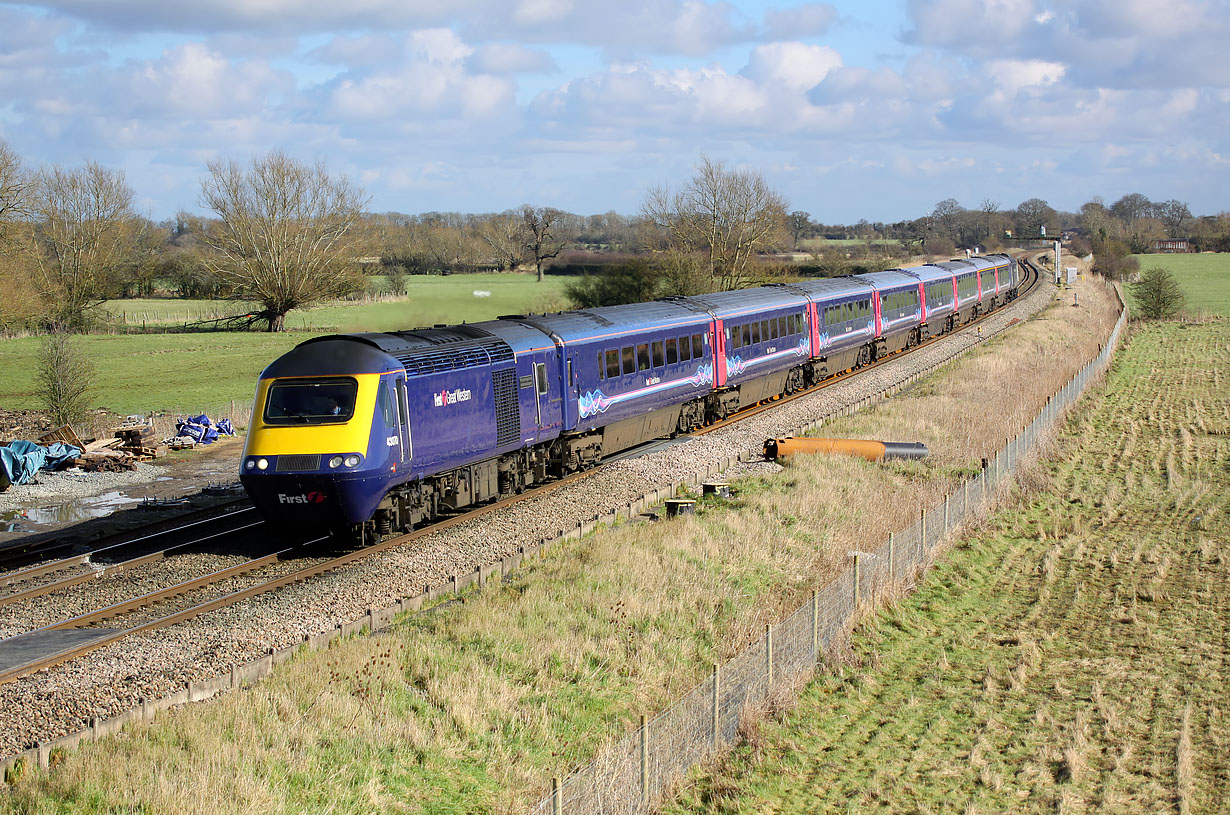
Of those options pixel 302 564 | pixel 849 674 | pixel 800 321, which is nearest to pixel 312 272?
pixel 800 321

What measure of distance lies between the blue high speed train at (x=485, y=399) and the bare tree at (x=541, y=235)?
112ft

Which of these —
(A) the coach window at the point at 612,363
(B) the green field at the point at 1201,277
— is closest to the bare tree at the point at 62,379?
(A) the coach window at the point at 612,363

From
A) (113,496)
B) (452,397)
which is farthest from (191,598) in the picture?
(113,496)

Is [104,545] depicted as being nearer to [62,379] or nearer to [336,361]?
[336,361]

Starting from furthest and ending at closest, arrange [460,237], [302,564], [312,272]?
[312,272] → [460,237] → [302,564]

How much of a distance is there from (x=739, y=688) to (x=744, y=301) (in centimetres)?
2060

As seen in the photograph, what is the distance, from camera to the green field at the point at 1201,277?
81.8 meters

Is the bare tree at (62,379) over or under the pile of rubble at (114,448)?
over

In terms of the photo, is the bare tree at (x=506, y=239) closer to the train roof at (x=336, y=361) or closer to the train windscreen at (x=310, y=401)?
the train roof at (x=336, y=361)

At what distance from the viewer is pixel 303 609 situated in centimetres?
1343

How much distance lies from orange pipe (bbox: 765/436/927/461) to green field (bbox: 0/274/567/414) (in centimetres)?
969

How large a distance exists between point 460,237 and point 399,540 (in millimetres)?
40967

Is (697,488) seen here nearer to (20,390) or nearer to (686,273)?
(20,390)

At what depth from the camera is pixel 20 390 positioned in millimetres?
40969
